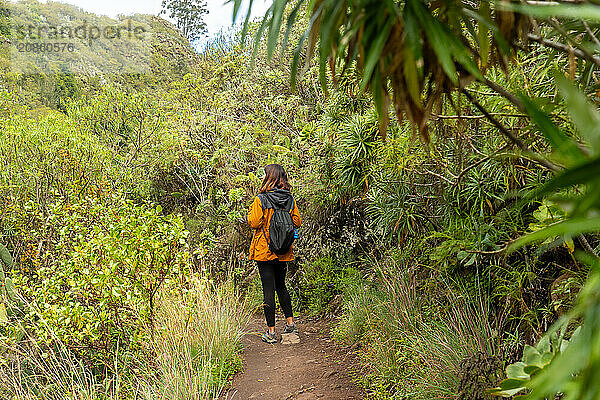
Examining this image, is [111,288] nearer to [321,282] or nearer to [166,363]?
[166,363]

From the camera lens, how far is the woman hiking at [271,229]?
18.6ft

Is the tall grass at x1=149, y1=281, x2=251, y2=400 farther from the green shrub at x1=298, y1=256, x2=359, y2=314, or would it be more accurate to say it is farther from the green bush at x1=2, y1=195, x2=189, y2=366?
the green shrub at x1=298, y1=256, x2=359, y2=314

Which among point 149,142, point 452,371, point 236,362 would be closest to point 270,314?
point 236,362

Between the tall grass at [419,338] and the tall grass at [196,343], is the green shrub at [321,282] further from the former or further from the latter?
the tall grass at [196,343]

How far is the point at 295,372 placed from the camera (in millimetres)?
5074

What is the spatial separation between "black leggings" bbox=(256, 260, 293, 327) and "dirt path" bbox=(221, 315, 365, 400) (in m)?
0.43

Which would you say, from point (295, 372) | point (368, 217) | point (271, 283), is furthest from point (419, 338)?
point (368, 217)

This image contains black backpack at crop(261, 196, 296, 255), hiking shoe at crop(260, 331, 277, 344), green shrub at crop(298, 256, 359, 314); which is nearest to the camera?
black backpack at crop(261, 196, 296, 255)

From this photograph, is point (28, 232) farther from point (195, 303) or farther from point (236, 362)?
point (236, 362)

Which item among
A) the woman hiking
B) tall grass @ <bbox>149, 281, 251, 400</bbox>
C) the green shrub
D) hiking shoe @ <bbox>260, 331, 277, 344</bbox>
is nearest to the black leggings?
the woman hiking

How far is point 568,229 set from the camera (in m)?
0.59

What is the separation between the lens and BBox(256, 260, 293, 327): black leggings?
5742 mm

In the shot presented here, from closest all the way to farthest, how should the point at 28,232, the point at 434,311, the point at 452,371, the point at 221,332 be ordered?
the point at 452,371, the point at 434,311, the point at 221,332, the point at 28,232

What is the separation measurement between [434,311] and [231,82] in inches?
332
